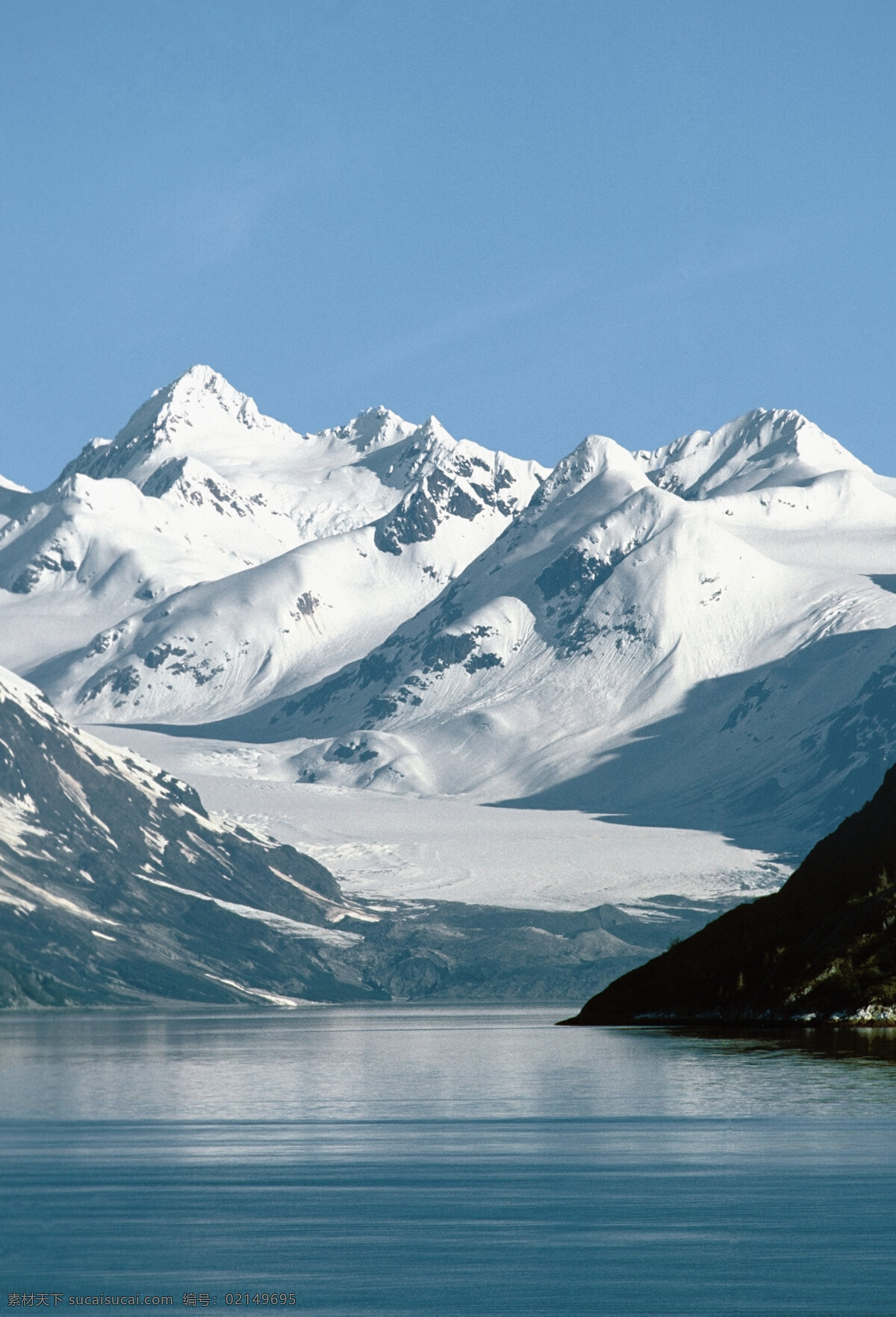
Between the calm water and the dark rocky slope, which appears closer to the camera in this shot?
the calm water

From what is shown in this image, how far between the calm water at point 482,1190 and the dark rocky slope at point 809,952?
48.0 ft

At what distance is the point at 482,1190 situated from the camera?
62.0m

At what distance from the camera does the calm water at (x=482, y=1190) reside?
47438 mm

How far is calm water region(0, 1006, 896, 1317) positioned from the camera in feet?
156

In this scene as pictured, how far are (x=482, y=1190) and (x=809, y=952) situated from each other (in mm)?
76826

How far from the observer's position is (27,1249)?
52.5 m

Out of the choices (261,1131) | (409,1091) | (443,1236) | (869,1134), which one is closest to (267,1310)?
(443,1236)

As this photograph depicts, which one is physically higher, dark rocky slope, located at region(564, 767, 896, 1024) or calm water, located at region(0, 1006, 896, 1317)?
dark rocky slope, located at region(564, 767, 896, 1024)

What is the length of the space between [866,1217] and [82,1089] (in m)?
63.0

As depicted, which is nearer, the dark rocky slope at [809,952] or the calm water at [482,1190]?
the calm water at [482,1190]

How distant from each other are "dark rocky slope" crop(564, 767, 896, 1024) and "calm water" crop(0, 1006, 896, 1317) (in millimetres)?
14645

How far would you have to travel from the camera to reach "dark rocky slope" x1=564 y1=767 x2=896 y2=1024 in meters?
126

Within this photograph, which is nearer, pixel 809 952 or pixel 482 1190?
pixel 482 1190

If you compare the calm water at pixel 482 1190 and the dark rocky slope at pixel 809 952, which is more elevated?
the dark rocky slope at pixel 809 952
